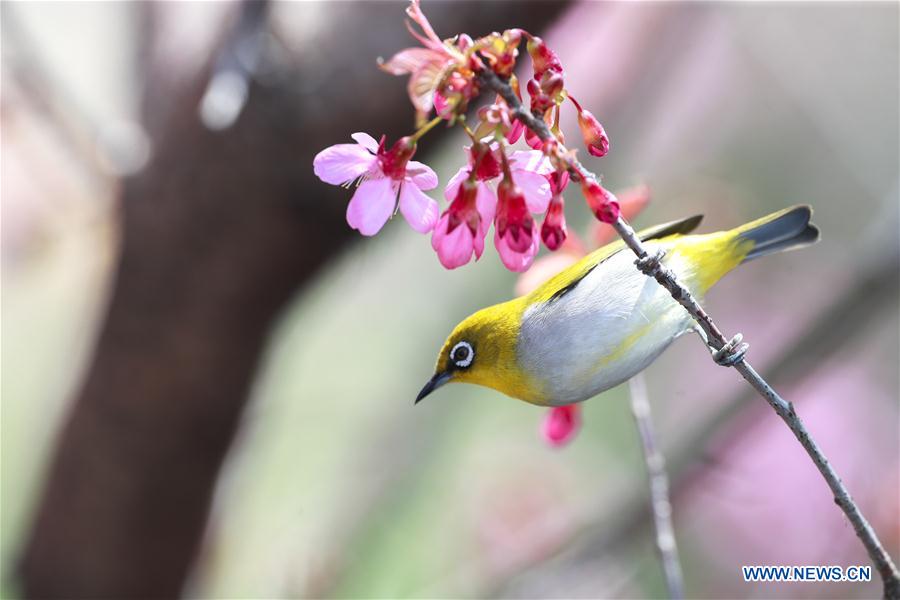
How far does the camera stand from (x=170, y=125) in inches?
92.1

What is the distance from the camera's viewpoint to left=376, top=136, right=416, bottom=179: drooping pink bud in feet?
2.87

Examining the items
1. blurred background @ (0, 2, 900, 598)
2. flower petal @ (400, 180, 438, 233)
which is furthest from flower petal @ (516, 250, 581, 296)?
blurred background @ (0, 2, 900, 598)

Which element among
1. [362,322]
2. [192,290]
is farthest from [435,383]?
[362,322]

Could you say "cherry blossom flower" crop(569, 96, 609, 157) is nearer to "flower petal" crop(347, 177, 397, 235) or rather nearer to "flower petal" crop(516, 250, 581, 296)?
"flower petal" crop(347, 177, 397, 235)

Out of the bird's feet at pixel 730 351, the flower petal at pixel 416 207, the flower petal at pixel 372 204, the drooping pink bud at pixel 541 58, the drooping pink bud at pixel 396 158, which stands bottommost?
the bird's feet at pixel 730 351

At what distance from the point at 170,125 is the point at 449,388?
4.44 feet

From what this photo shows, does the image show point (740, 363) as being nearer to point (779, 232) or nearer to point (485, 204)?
point (485, 204)

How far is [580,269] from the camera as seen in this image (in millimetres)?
1139

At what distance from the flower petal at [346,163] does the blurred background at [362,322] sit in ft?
3.76

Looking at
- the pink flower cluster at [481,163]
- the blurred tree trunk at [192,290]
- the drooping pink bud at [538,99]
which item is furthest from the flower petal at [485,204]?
the blurred tree trunk at [192,290]

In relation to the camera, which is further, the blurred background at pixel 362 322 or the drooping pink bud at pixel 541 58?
the blurred background at pixel 362 322

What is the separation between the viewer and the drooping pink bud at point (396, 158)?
2.87 feet

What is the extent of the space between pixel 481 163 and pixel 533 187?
62 millimetres

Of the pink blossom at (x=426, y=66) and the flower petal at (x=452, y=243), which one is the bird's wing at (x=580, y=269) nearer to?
the flower petal at (x=452, y=243)
